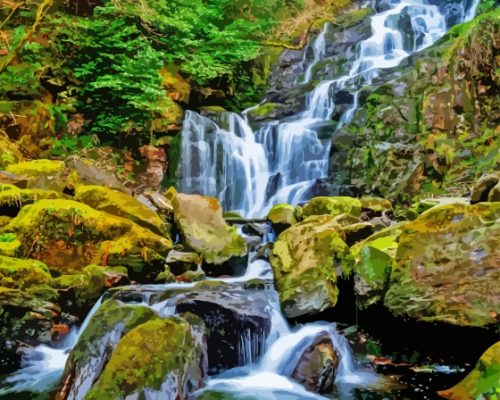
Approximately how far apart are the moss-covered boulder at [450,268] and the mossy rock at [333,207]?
3.35 meters

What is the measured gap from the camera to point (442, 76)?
10.6 meters

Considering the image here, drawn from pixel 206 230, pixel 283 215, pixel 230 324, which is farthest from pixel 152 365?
pixel 283 215

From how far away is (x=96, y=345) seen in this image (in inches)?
175

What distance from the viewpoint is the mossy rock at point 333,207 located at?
29.3 feet

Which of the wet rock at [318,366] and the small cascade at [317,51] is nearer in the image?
the wet rock at [318,366]

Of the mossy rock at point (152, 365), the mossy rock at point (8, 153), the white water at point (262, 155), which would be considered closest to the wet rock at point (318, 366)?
the mossy rock at point (152, 365)

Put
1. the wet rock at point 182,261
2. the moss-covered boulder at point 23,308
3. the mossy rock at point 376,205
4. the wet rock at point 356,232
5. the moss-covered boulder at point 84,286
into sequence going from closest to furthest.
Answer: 1. the moss-covered boulder at point 23,308
2. the moss-covered boulder at point 84,286
3. the wet rock at point 356,232
4. the wet rock at point 182,261
5. the mossy rock at point 376,205

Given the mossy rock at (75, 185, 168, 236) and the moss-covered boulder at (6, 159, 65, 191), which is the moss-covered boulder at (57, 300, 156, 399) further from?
the moss-covered boulder at (6, 159, 65, 191)

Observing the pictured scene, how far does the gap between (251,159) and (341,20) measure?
8.02 metres

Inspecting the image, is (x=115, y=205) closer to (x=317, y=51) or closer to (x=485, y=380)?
(x=485, y=380)

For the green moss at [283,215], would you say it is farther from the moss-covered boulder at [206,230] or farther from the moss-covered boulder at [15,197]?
the moss-covered boulder at [15,197]

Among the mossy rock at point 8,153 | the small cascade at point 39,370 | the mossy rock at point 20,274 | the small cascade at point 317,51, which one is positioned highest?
the small cascade at point 317,51

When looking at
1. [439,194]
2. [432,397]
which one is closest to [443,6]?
[439,194]

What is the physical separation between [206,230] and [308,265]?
8.66 feet
